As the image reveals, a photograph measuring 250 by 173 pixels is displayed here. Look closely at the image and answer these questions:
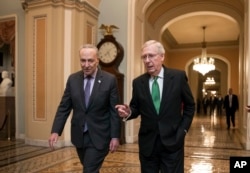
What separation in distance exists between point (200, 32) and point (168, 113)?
13.2 meters

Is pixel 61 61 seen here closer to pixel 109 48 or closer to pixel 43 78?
pixel 43 78

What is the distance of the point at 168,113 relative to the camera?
2.29 metres

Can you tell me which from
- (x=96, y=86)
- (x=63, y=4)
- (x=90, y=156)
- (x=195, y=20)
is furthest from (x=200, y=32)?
(x=90, y=156)

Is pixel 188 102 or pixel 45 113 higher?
pixel 188 102

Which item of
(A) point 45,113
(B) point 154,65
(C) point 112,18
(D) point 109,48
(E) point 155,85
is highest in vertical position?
(C) point 112,18

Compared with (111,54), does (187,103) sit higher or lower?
lower

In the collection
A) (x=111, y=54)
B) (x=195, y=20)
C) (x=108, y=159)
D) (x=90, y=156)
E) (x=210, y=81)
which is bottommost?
(x=108, y=159)

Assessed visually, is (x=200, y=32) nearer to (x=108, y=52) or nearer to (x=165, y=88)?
(x=108, y=52)

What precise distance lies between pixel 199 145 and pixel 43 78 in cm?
385

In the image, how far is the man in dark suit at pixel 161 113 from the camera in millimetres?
2271

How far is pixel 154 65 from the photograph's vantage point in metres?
2.27

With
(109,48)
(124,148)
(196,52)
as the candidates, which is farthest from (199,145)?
(196,52)

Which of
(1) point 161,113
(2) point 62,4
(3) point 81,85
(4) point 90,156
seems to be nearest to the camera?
(1) point 161,113

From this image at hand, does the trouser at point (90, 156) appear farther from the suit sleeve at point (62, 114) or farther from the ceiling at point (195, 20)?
the ceiling at point (195, 20)
